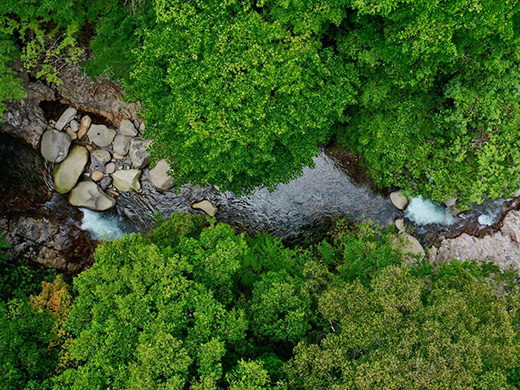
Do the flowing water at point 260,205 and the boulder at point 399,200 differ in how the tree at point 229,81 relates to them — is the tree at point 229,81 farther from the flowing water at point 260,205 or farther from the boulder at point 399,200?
the boulder at point 399,200

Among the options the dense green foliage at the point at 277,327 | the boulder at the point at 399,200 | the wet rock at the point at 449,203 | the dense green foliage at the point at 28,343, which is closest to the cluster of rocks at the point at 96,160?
the dense green foliage at the point at 28,343

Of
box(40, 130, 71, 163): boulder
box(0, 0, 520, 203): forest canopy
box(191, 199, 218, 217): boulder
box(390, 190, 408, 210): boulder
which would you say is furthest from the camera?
box(191, 199, 218, 217): boulder

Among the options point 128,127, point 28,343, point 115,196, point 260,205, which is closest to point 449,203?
point 260,205

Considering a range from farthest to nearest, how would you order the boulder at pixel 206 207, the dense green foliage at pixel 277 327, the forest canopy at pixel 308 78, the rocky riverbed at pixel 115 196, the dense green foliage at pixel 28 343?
the boulder at pixel 206 207, the rocky riverbed at pixel 115 196, the forest canopy at pixel 308 78, the dense green foliage at pixel 28 343, the dense green foliage at pixel 277 327

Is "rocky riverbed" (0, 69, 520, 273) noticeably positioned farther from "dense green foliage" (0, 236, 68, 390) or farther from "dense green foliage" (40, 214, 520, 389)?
"dense green foliage" (40, 214, 520, 389)

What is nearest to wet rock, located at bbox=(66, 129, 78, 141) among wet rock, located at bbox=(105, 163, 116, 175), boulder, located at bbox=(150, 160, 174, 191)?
wet rock, located at bbox=(105, 163, 116, 175)
